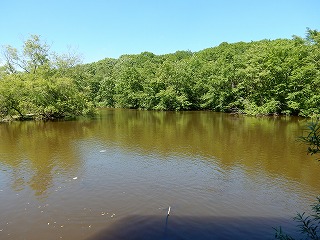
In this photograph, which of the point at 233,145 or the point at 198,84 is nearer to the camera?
the point at 233,145

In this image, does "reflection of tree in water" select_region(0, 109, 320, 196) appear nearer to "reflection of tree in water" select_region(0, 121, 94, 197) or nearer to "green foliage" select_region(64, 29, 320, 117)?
"reflection of tree in water" select_region(0, 121, 94, 197)

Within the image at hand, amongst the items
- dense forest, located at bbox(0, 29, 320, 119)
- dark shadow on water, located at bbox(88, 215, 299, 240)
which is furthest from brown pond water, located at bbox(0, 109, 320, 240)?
dense forest, located at bbox(0, 29, 320, 119)

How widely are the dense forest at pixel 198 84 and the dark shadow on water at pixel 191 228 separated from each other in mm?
24356

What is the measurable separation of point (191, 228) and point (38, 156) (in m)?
15.2

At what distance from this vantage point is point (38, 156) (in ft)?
67.9

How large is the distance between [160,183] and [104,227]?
5.17 meters

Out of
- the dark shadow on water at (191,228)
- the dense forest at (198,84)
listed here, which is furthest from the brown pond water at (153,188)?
the dense forest at (198,84)

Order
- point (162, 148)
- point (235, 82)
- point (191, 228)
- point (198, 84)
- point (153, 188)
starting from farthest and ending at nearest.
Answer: point (198, 84), point (235, 82), point (162, 148), point (153, 188), point (191, 228)

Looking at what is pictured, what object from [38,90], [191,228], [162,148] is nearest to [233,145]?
[162,148]

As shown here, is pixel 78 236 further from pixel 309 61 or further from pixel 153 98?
pixel 153 98

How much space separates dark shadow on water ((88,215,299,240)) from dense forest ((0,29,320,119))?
959 inches

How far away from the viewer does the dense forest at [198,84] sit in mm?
41312

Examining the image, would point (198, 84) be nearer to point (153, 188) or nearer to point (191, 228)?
point (153, 188)

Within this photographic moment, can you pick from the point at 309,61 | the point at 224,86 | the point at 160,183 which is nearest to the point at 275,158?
the point at 160,183
